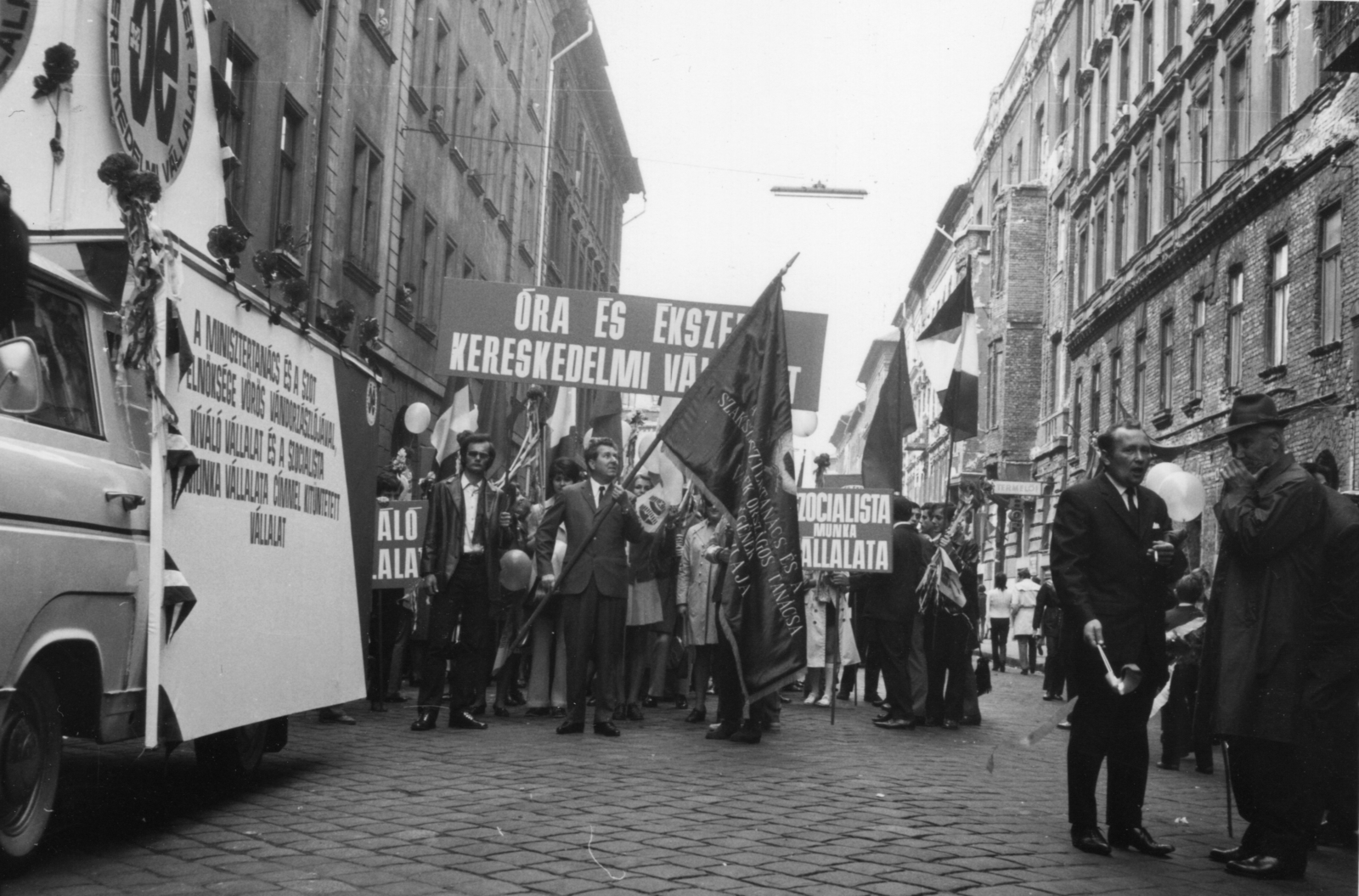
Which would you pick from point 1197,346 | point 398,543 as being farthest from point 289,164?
point 1197,346

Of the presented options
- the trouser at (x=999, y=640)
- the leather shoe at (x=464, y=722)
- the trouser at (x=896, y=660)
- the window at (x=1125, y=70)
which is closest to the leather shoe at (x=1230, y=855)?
the leather shoe at (x=464, y=722)

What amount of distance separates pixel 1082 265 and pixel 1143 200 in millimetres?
7069

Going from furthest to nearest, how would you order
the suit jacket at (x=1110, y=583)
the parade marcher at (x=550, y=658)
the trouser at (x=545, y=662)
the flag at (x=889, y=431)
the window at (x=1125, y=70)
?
the window at (x=1125, y=70), the flag at (x=889, y=431), the trouser at (x=545, y=662), the parade marcher at (x=550, y=658), the suit jacket at (x=1110, y=583)

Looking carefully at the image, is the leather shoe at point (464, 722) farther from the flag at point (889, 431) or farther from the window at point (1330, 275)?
the window at point (1330, 275)

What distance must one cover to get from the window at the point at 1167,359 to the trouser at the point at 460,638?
80.5 feet

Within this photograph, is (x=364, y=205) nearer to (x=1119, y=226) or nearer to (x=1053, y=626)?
(x=1053, y=626)

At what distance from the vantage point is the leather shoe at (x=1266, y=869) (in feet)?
20.5

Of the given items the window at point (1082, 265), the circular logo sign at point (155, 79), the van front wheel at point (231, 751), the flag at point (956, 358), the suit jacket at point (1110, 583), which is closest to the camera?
the suit jacket at point (1110, 583)

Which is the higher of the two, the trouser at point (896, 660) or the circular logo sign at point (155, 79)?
the circular logo sign at point (155, 79)

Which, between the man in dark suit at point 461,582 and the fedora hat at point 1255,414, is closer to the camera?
the fedora hat at point 1255,414

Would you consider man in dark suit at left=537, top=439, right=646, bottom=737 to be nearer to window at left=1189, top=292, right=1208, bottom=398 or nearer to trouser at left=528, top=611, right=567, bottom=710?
trouser at left=528, top=611, right=567, bottom=710

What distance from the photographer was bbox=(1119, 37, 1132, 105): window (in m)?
37.7

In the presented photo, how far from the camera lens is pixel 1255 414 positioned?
6641 millimetres

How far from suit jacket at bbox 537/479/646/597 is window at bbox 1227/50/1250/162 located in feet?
66.2
